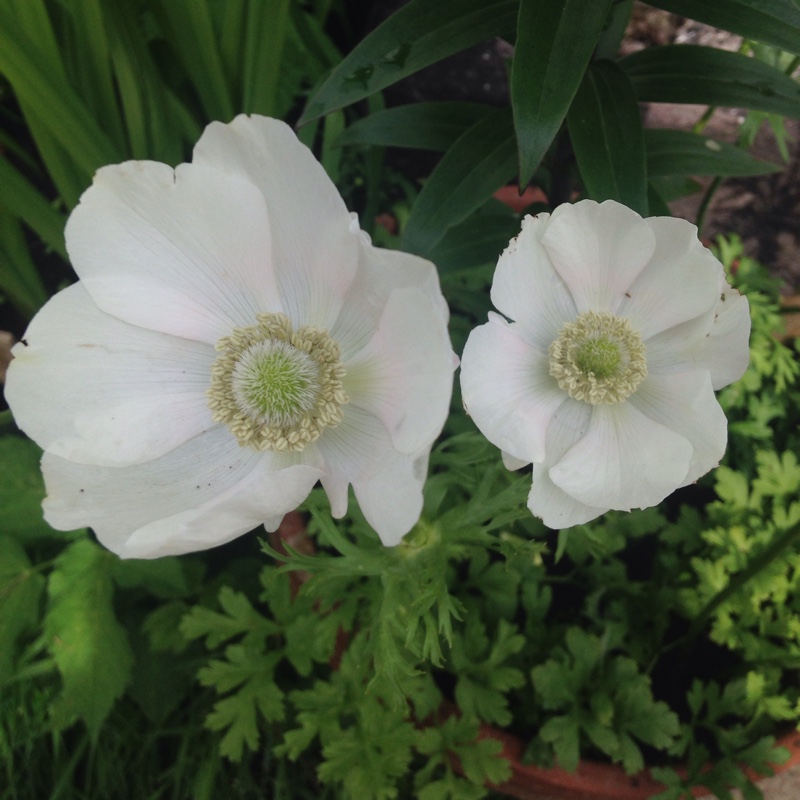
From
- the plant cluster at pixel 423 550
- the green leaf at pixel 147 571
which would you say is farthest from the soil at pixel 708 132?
the green leaf at pixel 147 571

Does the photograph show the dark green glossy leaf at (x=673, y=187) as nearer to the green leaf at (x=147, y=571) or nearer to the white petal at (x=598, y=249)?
the white petal at (x=598, y=249)

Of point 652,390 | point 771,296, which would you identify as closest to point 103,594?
point 652,390

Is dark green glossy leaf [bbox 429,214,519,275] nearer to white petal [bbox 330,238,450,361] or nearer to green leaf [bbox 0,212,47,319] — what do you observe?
white petal [bbox 330,238,450,361]

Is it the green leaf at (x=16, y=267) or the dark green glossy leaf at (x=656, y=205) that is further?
the green leaf at (x=16, y=267)

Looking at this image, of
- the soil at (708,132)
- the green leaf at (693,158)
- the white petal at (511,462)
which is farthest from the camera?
the soil at (708,132)

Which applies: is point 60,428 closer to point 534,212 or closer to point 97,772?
point 534,212

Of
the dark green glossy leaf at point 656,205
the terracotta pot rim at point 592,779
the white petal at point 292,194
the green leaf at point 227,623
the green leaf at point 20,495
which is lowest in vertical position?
the terracotta pot rim at point 592,779
